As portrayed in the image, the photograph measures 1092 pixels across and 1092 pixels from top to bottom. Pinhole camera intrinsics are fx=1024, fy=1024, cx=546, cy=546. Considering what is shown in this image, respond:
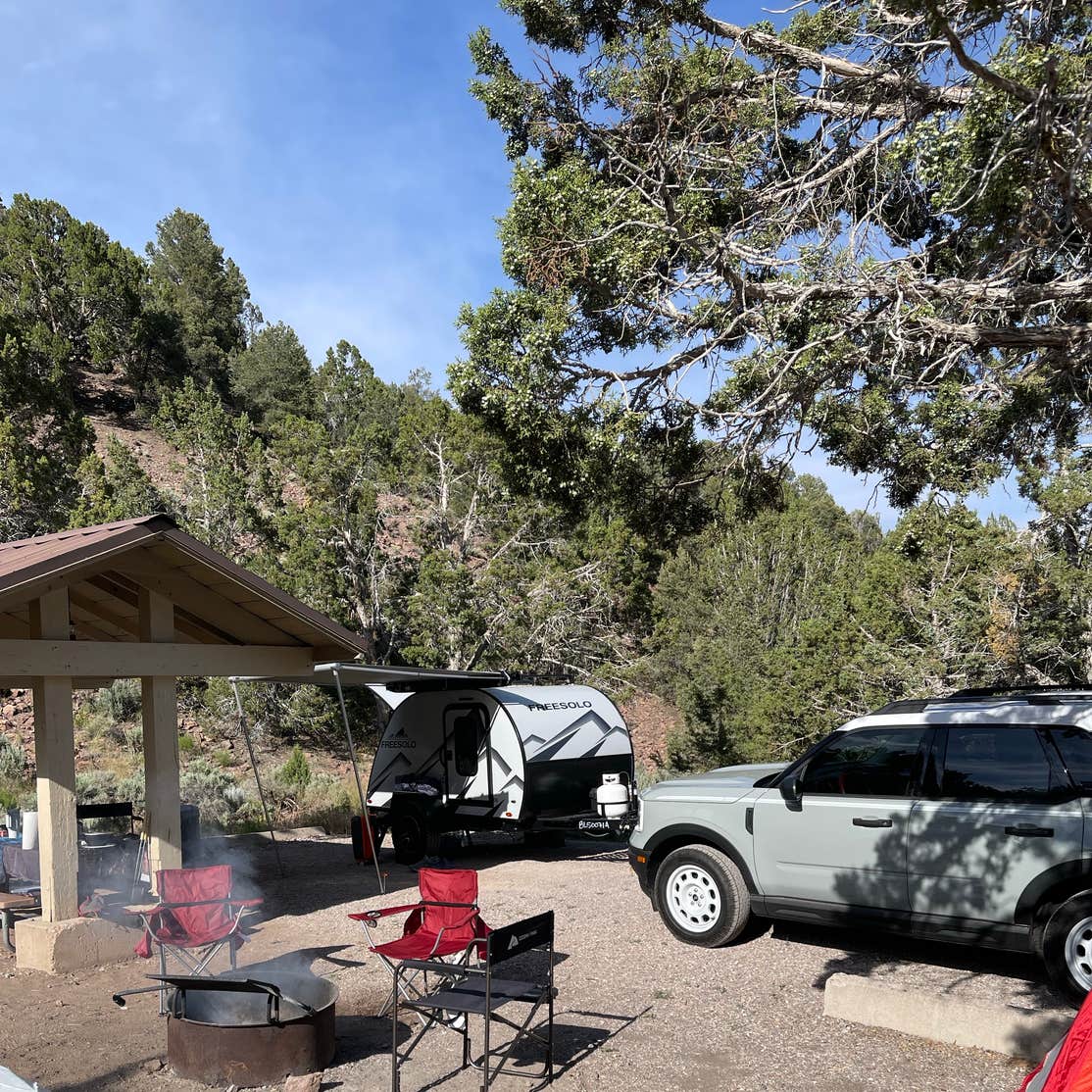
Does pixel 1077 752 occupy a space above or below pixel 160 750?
below

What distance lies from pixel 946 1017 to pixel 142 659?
6.33 m

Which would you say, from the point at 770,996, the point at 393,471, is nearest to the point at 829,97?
the point at 770,996

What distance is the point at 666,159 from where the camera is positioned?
29.6ft

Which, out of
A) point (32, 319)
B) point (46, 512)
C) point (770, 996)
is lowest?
point (770, 996)

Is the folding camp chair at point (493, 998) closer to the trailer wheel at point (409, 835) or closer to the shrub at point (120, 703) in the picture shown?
the trailer wheel at point (409, 835)

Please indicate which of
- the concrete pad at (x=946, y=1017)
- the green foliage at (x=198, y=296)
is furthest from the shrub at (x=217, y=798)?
the green foliage at (x=198, y=296)

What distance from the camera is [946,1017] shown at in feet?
17.4

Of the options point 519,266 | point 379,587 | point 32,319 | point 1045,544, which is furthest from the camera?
point 32,319

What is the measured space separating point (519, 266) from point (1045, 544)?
964 cm

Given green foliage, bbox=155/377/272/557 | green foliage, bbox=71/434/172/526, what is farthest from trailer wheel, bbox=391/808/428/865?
green foliage, bbox=155/377/272/557

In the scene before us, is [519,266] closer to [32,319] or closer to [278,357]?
[32,319]

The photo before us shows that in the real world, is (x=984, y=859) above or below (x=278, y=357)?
below

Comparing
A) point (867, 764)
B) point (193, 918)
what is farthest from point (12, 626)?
point (867, 764)

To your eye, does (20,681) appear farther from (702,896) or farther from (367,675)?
(702,896)
